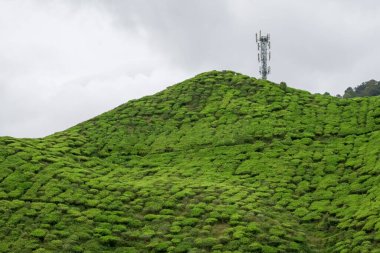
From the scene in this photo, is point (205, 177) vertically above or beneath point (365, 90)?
beneath

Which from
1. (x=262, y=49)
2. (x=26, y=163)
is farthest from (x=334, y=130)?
(x=262, y=49)

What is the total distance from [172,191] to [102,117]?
20.0m

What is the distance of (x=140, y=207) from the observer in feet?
131

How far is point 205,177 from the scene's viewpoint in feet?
149

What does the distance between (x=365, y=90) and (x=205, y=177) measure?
354ft

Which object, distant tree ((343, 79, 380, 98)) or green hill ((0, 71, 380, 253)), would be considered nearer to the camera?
green hill ((0, 71, 380, 253))

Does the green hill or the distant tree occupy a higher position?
the distant tree

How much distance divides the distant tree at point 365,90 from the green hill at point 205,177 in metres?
83.2

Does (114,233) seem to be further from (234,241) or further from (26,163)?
(26,163)

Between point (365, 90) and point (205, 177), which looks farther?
point (365, 90)

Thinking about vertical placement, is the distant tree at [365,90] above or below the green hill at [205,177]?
above

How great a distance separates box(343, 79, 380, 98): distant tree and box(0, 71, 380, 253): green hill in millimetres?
83164

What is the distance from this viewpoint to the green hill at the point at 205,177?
35.9 meters

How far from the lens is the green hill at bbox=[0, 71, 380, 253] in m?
35.9
